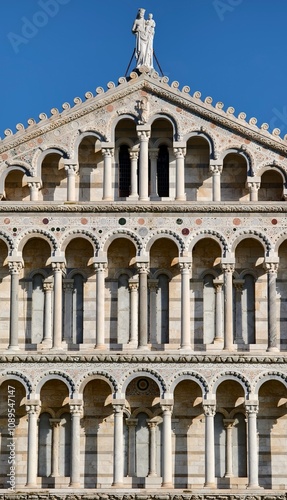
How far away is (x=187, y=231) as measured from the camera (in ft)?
124

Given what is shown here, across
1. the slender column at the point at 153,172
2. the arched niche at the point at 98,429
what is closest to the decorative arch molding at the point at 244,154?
the slender column at the point at 153,172

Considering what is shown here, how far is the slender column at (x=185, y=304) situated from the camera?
3744 centimetres

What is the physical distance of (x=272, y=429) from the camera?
37812 mm

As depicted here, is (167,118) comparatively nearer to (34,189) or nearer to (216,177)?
(216,177)

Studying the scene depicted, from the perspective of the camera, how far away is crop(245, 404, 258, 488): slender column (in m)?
36.8

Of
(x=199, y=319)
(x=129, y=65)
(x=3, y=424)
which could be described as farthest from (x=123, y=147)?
(x=3, y=424)

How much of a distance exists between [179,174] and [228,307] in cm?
337

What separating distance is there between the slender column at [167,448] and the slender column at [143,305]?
5.21 ft

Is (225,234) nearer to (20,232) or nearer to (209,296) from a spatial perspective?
(209,296)

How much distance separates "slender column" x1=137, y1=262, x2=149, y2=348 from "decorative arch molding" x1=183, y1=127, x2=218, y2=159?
3140 mm

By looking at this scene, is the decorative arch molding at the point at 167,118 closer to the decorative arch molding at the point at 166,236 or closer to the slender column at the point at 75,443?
the decorative arch molding at the point at 166,236

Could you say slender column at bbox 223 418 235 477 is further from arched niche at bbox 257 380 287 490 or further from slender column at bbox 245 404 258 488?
slender column at bbox 245 404 258 488

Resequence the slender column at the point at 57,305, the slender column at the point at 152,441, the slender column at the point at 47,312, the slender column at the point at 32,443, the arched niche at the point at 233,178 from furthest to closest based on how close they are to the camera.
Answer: the arched niche at the point at 233,178 < the slender column at the point at 47,312 < the slender column at the point at 152,441 < the slender column at the point at 57,305 < the slender column at the point at 32,443

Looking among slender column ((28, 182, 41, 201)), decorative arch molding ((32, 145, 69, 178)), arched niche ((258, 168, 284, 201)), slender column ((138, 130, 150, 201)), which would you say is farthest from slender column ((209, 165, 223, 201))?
slender column ((28, 182, 41, 201))
